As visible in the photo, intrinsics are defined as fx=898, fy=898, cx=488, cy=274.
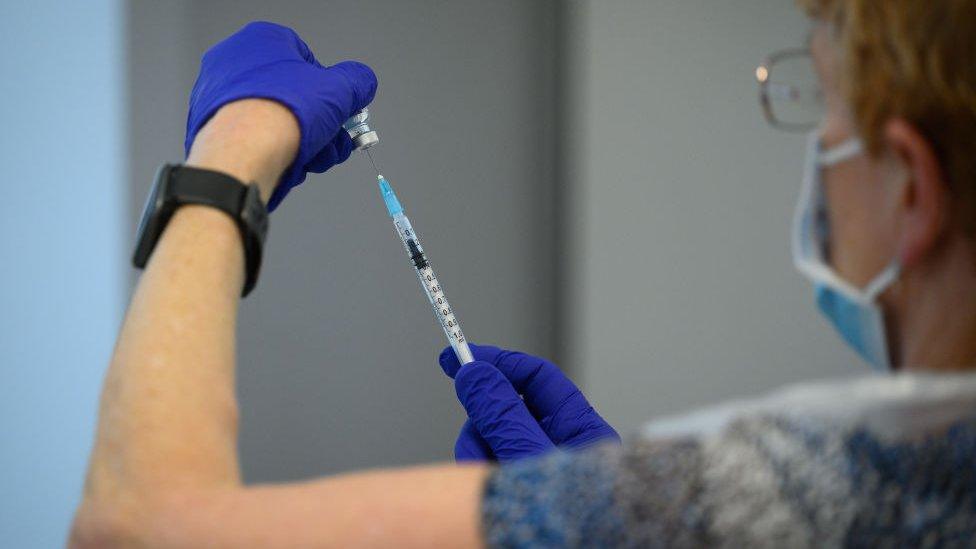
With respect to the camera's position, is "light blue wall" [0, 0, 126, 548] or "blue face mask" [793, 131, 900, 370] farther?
"light blue wall" [0, 0, 126, 548]

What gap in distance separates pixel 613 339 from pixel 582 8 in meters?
0.69

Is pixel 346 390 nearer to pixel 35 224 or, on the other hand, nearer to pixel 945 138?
pixel 35 224

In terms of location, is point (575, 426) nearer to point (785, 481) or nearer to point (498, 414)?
point (498, 414)

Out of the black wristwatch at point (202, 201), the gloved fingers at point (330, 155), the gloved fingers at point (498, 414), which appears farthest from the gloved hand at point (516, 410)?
the black wristwatch at point (202, 201)

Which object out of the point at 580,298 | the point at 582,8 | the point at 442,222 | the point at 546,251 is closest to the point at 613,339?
the point at 580,298

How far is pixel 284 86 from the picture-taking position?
2.84 ft

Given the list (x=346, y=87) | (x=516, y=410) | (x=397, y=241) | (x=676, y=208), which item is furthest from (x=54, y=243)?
(x=676, y=208)

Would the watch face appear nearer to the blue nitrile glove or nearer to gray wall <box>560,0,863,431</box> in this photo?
the blue nitrile glove

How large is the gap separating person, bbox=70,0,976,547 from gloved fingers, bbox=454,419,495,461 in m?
0.56

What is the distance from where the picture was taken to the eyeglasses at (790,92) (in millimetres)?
647

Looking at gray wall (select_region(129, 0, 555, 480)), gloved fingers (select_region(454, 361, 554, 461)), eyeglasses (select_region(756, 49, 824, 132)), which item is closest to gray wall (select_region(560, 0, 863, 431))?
gray wall (select_region(129, 0, 555, 480))

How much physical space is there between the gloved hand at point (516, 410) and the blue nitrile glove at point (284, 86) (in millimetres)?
339

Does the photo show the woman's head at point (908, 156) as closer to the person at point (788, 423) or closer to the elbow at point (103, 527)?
the person at point (788, 423)

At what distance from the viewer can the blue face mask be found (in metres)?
0.58
